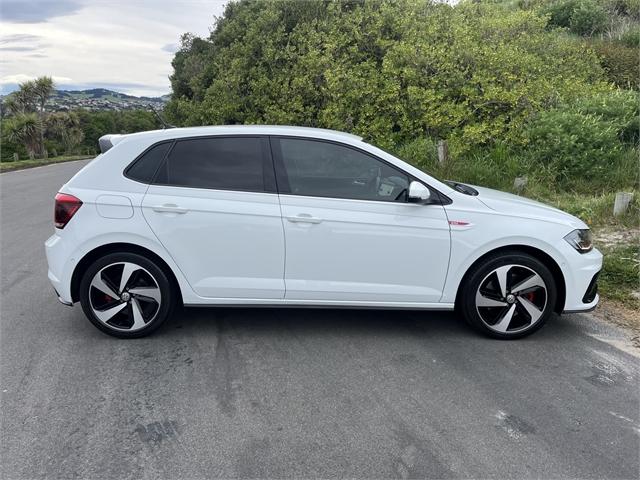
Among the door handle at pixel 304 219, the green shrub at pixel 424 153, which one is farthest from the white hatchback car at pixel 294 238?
the green shrub at pixel 424 153

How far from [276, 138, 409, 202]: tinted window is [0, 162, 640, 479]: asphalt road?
1.18 m

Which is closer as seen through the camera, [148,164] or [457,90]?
[148,164]

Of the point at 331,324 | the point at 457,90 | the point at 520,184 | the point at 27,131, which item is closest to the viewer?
the point at 331,324

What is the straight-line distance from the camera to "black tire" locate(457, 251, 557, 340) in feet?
13.8

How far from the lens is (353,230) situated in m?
4.11

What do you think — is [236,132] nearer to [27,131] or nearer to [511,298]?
[511,298]

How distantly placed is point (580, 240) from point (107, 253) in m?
3.73

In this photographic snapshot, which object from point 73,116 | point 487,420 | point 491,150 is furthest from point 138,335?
point 73,116

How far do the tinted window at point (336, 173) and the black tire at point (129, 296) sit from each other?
124cm

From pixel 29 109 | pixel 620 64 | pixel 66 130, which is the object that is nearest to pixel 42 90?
pixel 29 109

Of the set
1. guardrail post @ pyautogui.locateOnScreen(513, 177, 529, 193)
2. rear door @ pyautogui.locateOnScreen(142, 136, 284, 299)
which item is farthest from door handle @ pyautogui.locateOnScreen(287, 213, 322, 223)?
guardrail post @ pyautogui.locateOnScreen(513, 177, 529, 193)

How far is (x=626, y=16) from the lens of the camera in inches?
643

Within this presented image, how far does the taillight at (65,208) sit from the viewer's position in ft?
13.7

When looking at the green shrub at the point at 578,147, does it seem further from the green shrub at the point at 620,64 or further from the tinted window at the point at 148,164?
the tinted window at the point at 148,164
